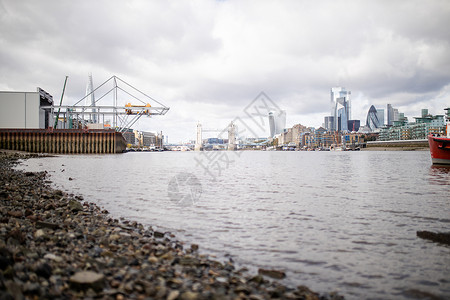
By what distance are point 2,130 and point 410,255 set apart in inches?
3706

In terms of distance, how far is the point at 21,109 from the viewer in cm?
8375

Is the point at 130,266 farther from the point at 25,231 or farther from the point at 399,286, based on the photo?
the point at 399,286

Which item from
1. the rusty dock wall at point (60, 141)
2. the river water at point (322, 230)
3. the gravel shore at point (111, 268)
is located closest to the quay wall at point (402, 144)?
the rusty dock wall at point (60, 141)

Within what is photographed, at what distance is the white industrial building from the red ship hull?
311ft

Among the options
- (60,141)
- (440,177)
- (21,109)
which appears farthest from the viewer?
(21,109)

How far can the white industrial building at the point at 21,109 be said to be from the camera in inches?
3233

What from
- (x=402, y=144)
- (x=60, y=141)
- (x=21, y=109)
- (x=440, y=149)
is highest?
(x=21, y=109)

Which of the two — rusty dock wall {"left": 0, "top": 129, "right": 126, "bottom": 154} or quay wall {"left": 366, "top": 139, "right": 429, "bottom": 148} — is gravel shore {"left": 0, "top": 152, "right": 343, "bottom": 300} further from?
quay wall {"left": 366, "top": 139, "right": 429, "bottom": 148}

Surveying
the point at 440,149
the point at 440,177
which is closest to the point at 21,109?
the point at 440,177

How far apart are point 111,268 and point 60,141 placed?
90614 millimetres

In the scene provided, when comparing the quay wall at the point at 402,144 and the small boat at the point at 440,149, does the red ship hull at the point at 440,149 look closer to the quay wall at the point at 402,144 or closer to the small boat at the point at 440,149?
the small boat at the point at 440,149

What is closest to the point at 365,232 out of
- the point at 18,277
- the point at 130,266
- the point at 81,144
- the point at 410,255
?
the point at 410,255

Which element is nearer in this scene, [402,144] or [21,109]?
[21,109]

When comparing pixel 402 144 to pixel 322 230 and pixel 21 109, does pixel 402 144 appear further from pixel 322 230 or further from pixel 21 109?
pixel 322 230
